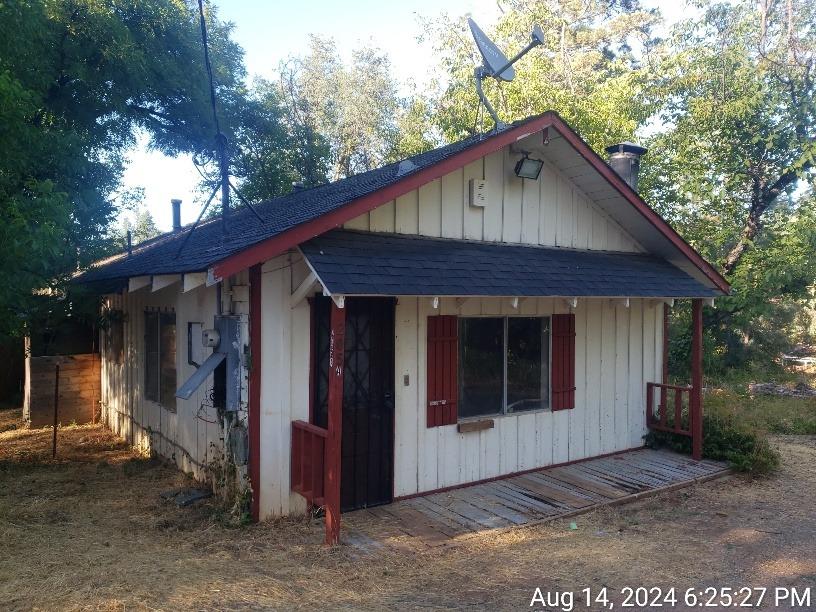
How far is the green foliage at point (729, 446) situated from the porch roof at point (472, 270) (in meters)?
1.95

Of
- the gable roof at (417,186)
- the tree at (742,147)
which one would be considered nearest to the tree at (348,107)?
the tree at (742,147)

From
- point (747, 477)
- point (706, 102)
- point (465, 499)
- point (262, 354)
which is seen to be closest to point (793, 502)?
point (747, 477)

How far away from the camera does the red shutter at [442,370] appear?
668 centimetres

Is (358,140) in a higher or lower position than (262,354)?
higher

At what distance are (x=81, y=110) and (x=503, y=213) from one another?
9.32m

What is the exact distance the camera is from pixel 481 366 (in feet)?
23.5

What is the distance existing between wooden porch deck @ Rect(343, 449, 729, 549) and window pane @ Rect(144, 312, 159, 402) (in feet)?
12.4

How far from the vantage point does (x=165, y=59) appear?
1324 cm

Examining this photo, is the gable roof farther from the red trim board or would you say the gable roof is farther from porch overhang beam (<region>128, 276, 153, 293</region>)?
the red trim board

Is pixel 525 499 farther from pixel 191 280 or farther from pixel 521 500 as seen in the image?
pixel 191 280

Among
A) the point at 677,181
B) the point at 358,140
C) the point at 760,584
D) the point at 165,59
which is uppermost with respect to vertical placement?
the point at 358,140

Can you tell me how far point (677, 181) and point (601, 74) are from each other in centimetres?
553

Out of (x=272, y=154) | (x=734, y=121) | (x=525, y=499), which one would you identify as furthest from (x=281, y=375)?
(x=272, y=154)

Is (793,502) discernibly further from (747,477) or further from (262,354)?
(262,354)
